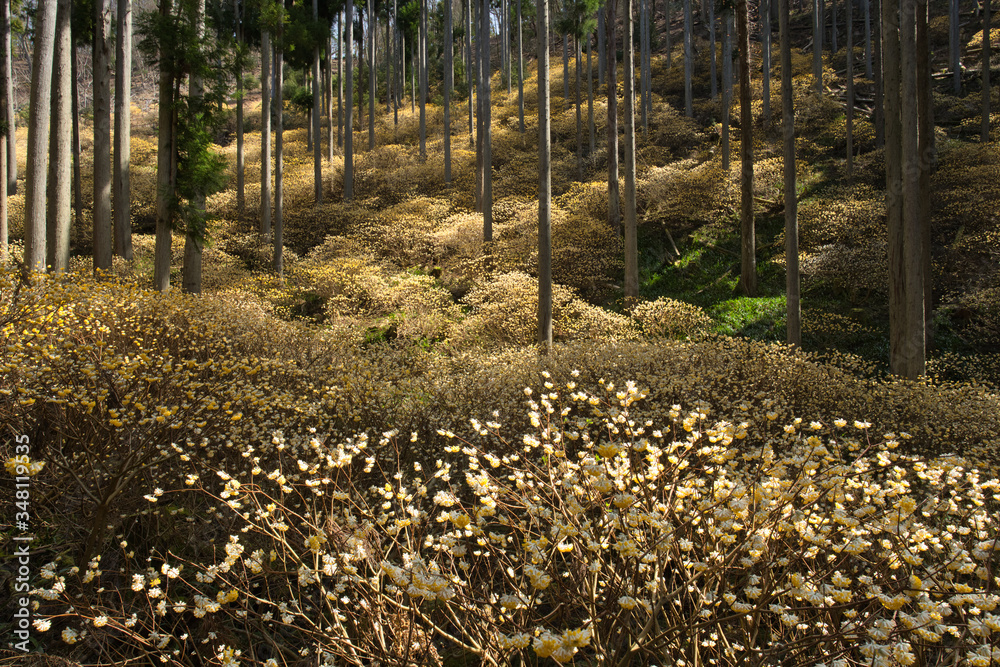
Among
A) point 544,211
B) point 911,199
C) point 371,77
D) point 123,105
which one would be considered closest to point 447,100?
point 371,77

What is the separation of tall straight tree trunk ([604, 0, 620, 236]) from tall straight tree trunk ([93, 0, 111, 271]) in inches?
456

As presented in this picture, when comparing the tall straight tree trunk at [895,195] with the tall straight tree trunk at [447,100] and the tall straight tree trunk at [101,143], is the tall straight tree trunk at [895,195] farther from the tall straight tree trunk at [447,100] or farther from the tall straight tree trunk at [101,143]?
the tall straight tree trunk at [447,100]

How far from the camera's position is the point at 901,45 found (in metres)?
7.44

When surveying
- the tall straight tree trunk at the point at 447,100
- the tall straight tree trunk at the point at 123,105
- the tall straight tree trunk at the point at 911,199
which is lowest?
the tall straight tree trunk at the point at 911,199

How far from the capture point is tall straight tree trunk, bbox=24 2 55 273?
802cm

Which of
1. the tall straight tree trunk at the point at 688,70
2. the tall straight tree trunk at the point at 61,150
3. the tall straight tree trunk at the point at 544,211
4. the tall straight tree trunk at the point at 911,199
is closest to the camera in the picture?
the tall straight tree trunk at the point at 911,199

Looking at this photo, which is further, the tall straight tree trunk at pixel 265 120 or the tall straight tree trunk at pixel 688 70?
the tall straight tree trunk at pixel 688 70

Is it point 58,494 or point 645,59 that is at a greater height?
point 645,59

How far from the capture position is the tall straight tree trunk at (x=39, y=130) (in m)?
8.02

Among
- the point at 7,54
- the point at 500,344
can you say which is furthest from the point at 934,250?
the point at 7,54

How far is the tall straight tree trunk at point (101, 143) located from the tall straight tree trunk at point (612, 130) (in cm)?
1158

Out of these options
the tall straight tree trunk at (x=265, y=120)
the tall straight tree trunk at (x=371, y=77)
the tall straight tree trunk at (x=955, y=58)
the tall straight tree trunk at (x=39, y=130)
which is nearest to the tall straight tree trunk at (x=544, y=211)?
the tall straight tree trunk at (x=39, y=130)

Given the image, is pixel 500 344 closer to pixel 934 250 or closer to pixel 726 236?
pixel 726 236

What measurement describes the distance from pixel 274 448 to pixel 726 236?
13.4 m
